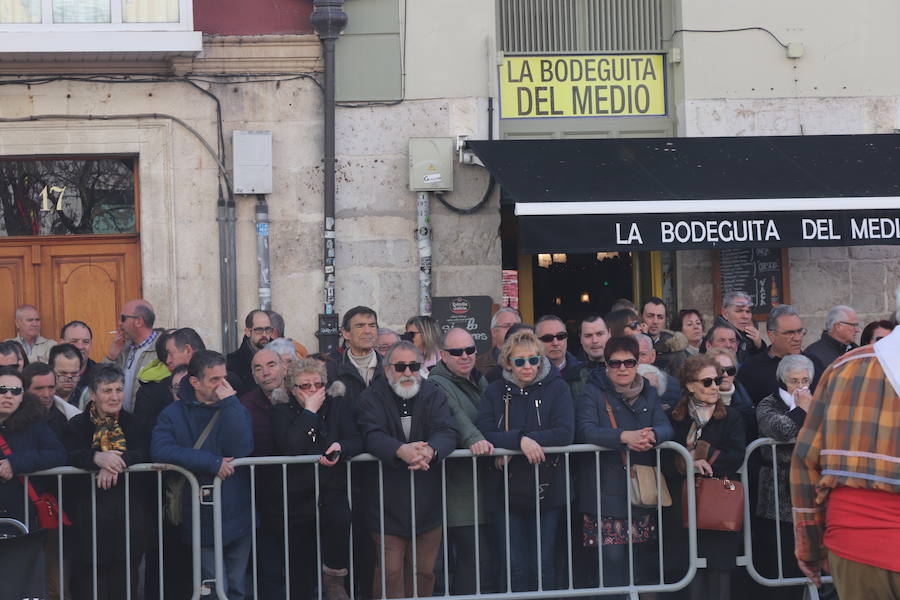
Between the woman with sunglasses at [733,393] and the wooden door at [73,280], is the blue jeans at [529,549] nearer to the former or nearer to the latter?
the woman with sunglasses at [733,393]

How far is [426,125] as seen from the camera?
423 inches

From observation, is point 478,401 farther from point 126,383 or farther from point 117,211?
point 117,211

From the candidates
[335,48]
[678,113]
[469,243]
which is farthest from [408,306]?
[678,113]

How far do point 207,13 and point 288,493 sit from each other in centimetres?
530

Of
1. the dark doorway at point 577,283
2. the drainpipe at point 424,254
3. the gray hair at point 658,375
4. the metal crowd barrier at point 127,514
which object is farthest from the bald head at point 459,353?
the dark doorway at point 577,283

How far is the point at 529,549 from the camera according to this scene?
700 centimetres

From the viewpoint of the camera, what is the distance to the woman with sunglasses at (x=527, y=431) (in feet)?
22.6

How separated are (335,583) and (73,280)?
196 inches

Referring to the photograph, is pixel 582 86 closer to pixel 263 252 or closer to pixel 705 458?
pixel 263 252

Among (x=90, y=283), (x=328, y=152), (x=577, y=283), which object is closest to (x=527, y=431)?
(x=328, y=152)

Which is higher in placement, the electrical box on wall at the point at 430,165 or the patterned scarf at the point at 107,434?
the electrical box on wall at the point at 430,165

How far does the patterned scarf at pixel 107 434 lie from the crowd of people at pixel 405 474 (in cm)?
1

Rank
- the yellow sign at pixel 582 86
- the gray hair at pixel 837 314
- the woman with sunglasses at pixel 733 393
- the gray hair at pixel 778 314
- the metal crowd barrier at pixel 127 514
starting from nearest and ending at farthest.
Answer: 1. the metal crowd barrier at pixel 127 514
2. the woman with sunglasses at pixel 733 393
3. the gray hair at pixel 778 314
4. the gray hair at pixel 837 314
5. the yellow sign at pixel 582 86

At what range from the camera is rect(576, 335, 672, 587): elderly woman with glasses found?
6895 millimetres
